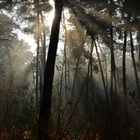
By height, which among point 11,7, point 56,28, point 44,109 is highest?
point 11,7

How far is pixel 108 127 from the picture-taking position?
24.7ft

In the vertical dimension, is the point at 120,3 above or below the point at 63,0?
above

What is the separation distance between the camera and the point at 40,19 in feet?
79.8

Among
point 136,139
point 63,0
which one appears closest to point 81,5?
point 63,0

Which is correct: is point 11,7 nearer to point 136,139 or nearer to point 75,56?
point 136,139

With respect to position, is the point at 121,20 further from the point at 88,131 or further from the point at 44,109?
the point at 88,131

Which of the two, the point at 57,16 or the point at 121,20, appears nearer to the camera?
the point at 57,16

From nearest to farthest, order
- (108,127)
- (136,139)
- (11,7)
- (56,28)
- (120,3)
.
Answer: (108,127)
(136,139)
(56,28)
(11,7)
(120,3)

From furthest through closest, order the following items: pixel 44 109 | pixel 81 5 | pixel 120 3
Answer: pixel 120 3 → pixel 81 5 → pixel 44 109

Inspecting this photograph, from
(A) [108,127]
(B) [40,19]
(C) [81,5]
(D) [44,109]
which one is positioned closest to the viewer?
(A) [108,127]

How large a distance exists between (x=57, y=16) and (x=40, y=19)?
11451 millimetres

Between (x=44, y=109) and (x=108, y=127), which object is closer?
(x=108, y=127)

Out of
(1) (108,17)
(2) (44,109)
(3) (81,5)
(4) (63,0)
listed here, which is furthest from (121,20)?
(2) (44,109)

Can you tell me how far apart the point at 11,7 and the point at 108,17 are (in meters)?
7.49
